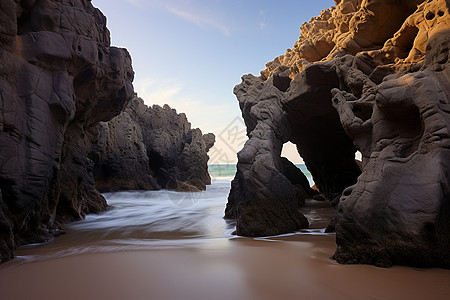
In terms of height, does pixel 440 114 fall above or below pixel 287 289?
above

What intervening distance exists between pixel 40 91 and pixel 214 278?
454cm

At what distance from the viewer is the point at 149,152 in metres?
21.0

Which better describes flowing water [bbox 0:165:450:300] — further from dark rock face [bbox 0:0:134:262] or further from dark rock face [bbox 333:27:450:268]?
dark rock face [bbox 0:0:134:262]

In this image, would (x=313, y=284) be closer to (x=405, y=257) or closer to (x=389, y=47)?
(x=405, y=257)

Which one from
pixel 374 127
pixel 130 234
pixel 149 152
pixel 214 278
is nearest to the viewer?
pixel 214 278

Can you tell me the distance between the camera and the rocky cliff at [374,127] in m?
2.72

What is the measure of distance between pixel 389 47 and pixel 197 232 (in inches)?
239

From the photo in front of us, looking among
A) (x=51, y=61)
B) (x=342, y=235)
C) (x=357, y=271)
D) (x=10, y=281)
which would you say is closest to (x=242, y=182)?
(x=342, y=235)

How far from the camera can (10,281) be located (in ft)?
8.52

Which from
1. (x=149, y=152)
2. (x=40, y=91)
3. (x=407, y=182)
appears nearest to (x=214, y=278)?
(x=407, y=182)

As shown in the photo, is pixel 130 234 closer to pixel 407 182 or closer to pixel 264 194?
pixel 264 194

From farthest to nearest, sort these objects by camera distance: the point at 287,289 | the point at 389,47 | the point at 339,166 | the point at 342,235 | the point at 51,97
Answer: the point at 339,166 < the point at 389,47 < the point at 51,97 < the point at 342,235 < the point at 287,289

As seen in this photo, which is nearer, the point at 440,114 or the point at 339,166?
the point at 440,114

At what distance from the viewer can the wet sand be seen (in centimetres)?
219
